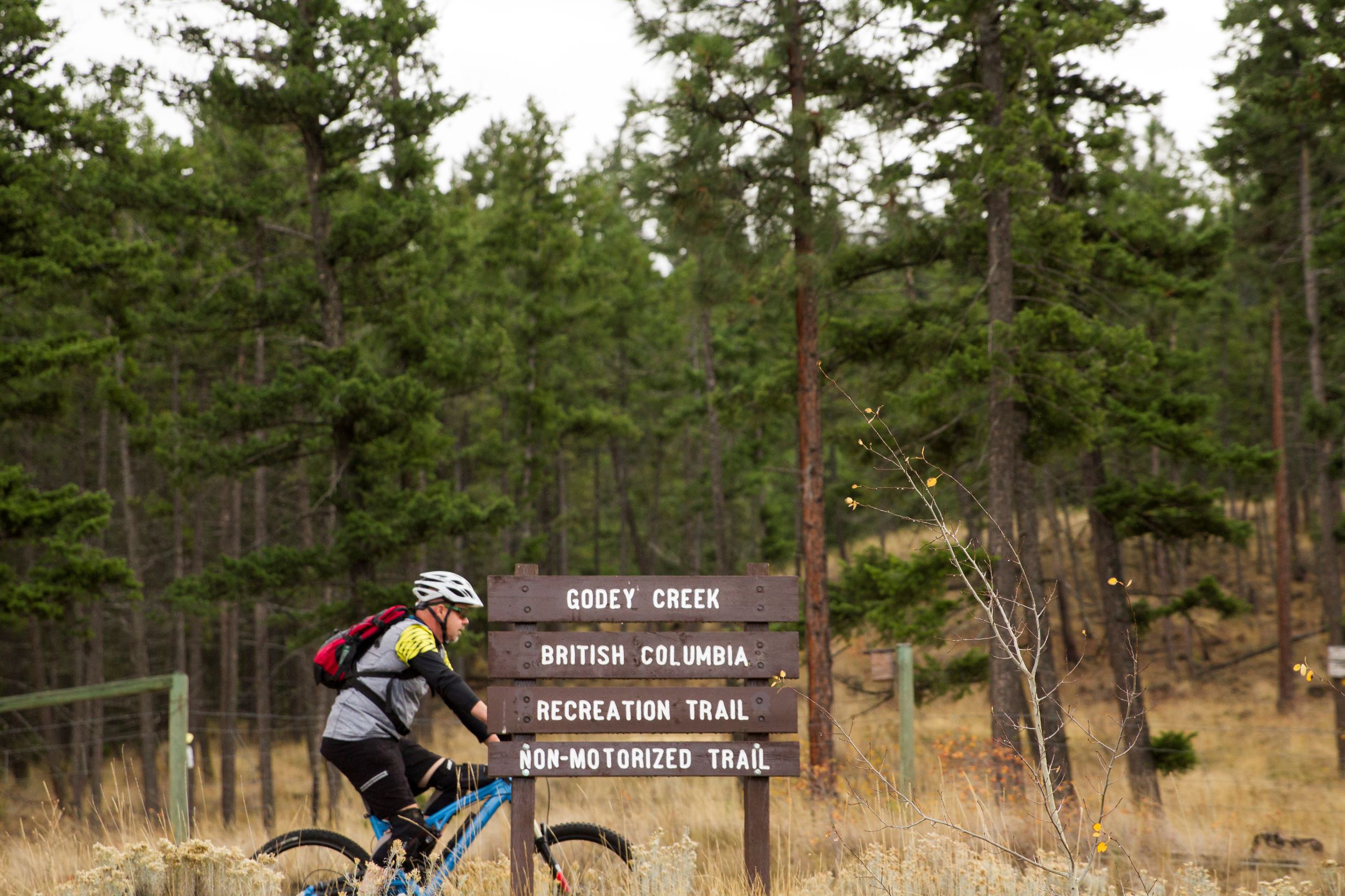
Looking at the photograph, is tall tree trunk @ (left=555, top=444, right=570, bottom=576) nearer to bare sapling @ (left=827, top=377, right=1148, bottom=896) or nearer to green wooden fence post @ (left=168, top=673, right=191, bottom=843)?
bare sapling @ (left=827, top=377, right=1148, bottom=896)

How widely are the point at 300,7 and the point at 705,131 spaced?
7.26 metres

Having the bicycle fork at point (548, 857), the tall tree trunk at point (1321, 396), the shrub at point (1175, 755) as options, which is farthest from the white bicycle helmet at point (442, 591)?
the tall tree trunk at point (1321, 396)

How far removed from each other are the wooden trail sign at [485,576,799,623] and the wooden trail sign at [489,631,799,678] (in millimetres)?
105

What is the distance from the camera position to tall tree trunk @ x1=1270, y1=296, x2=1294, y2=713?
89.6ft

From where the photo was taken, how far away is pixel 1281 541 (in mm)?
28281

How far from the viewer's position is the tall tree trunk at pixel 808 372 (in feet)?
46.0

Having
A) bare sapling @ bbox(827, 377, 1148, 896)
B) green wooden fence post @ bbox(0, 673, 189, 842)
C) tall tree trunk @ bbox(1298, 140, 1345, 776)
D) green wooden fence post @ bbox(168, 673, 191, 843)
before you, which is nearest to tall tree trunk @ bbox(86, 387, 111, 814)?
green wooden fence post @ bbox(0, 673, 189, 842)

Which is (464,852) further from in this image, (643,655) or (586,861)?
(643,655)

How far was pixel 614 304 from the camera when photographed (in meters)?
35.3

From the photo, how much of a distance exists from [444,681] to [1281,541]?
27754mm

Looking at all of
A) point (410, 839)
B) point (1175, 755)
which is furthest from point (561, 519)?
point (410, 839)

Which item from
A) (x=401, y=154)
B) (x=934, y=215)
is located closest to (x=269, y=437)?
(x=401, y=154)

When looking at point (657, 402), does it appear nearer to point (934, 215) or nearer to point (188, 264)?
point (188, 264)

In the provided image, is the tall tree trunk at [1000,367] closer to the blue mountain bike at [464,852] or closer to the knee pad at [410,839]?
the blue mountain bike at [464,852]
